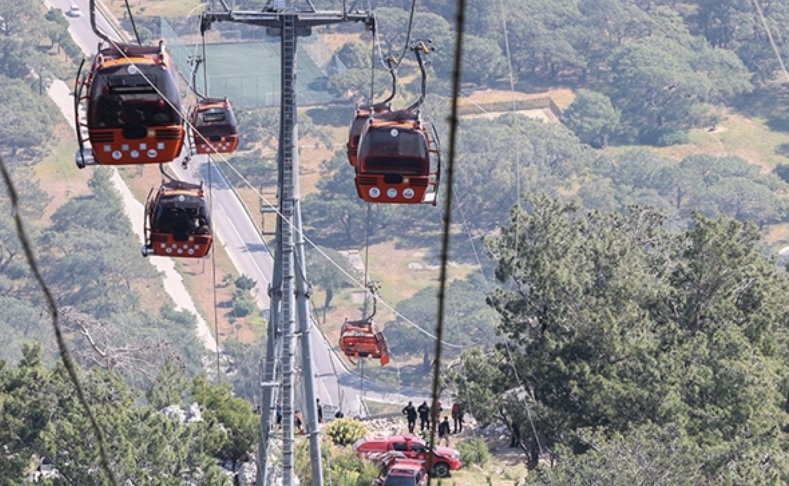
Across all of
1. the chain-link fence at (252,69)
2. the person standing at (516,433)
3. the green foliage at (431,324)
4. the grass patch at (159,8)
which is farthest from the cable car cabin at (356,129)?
the grass patch at (159,8)

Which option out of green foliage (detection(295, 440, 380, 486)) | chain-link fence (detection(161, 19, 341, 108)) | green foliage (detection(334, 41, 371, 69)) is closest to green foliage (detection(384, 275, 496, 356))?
chain-link fence (detection(161, 19, 341, 108))

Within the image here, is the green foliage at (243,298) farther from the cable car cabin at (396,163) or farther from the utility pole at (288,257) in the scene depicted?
the cable car cabin at (396,163)

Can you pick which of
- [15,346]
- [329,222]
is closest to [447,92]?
[329,222]

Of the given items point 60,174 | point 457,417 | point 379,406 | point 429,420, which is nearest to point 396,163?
point 429,420

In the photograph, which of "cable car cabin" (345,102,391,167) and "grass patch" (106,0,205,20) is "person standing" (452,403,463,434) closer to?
"cable car cabin" (345,102,391,167)

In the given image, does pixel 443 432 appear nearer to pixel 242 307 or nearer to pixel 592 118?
pixel 242 307
